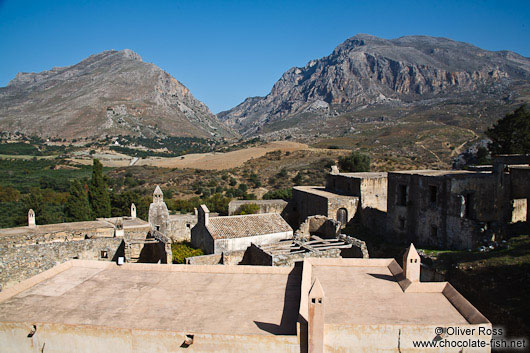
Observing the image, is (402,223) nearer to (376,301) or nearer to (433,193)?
(433,193)

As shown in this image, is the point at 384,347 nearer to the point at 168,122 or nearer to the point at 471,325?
the point at 471,325

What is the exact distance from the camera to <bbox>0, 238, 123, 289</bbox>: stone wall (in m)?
14.0

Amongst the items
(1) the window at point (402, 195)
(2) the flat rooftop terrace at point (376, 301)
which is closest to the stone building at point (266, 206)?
(1) the window at point (402, 195)

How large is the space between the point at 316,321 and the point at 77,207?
2601cm

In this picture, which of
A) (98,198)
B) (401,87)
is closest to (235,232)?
(98,198)

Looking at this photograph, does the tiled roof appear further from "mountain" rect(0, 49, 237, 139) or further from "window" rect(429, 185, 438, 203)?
"mountain" rect(0, 49, 237, 139)

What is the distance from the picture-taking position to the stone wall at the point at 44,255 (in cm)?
1405

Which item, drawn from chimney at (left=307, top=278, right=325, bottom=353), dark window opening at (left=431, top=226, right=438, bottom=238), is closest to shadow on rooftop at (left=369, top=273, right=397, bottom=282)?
chimney at (left=307, top=278, right=325, bottom=353)

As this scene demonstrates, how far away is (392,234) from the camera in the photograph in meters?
21.0

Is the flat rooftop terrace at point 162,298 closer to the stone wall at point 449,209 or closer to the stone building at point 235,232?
the stone building at point 235,232

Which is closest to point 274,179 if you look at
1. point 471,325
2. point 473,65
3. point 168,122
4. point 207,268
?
point 207,268

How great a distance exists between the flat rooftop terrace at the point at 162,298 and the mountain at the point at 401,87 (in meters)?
78.3

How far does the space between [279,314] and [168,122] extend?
5419 inches

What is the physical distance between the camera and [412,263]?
901 centimetres
